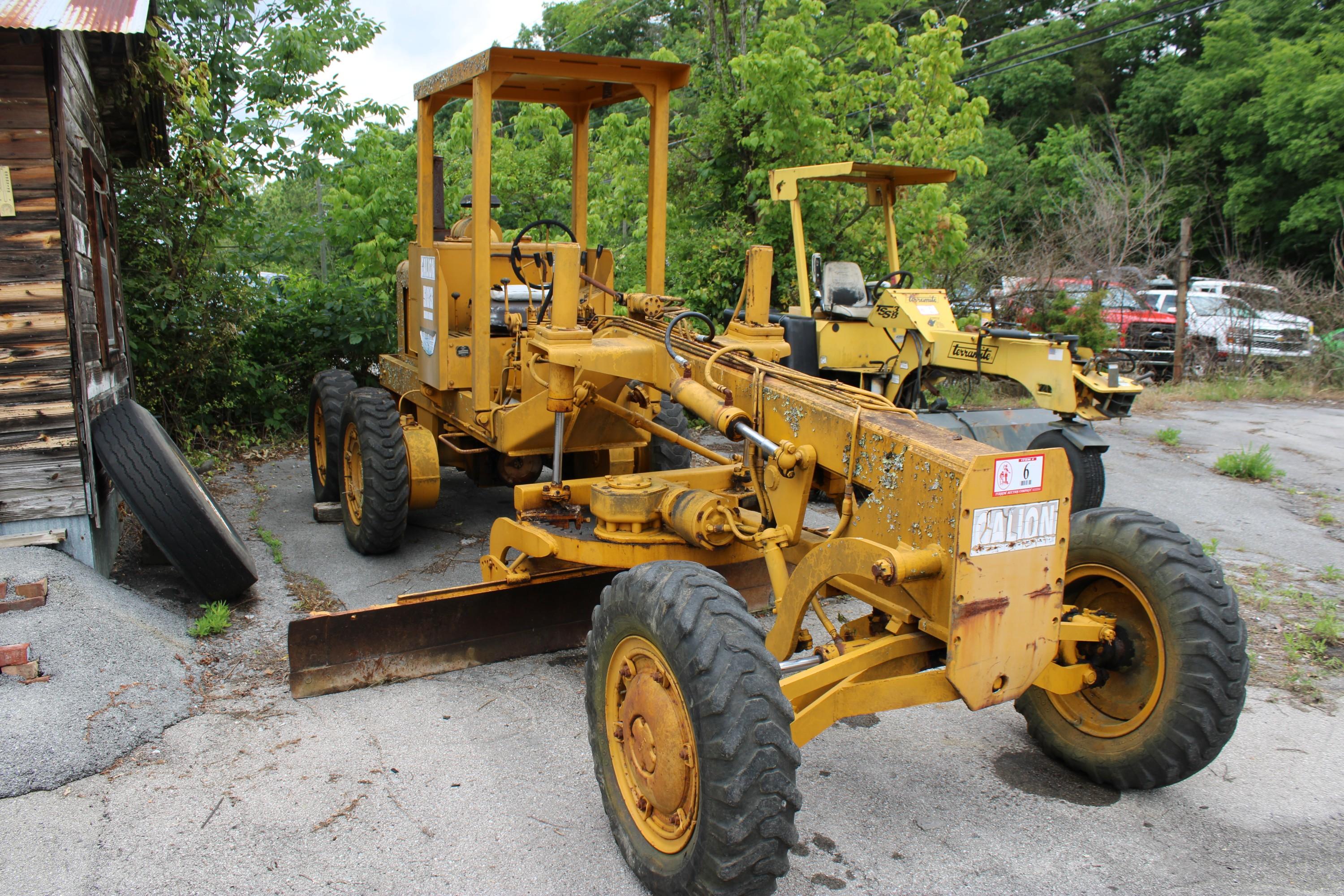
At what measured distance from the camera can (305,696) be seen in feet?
14.5

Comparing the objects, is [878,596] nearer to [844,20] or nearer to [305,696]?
[305,696]

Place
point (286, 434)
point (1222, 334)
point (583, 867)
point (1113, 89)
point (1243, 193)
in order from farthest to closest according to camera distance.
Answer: point (1113, 89) → point (1243, 193) → point (1222, 334) → point (286, 434) → point (583, 867)

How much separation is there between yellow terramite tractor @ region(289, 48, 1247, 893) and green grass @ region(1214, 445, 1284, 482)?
591cm

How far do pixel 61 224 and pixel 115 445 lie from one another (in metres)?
1.22

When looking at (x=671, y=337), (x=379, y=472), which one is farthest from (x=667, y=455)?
(x=671, y=337)

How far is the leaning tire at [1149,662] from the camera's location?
3.34m

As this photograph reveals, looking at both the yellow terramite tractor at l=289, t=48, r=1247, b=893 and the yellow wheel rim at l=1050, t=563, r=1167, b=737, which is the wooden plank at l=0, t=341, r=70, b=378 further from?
the yellow wheel rim at l=1050, t=563, r=1167, b=737

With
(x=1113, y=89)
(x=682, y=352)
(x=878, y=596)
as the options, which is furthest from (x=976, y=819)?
(x=1113, y=89)

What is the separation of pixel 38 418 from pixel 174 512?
0.89 m

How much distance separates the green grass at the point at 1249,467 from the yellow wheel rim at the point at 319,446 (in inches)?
315

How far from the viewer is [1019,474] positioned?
296 cm

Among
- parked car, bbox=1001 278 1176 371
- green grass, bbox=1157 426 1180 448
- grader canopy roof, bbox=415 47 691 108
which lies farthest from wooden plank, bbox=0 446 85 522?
parked car, bbox=1001 278 1176 371

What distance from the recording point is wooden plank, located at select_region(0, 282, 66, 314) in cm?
516

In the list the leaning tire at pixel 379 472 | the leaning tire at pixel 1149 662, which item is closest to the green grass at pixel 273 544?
the leaning tire at pixel 379 472
